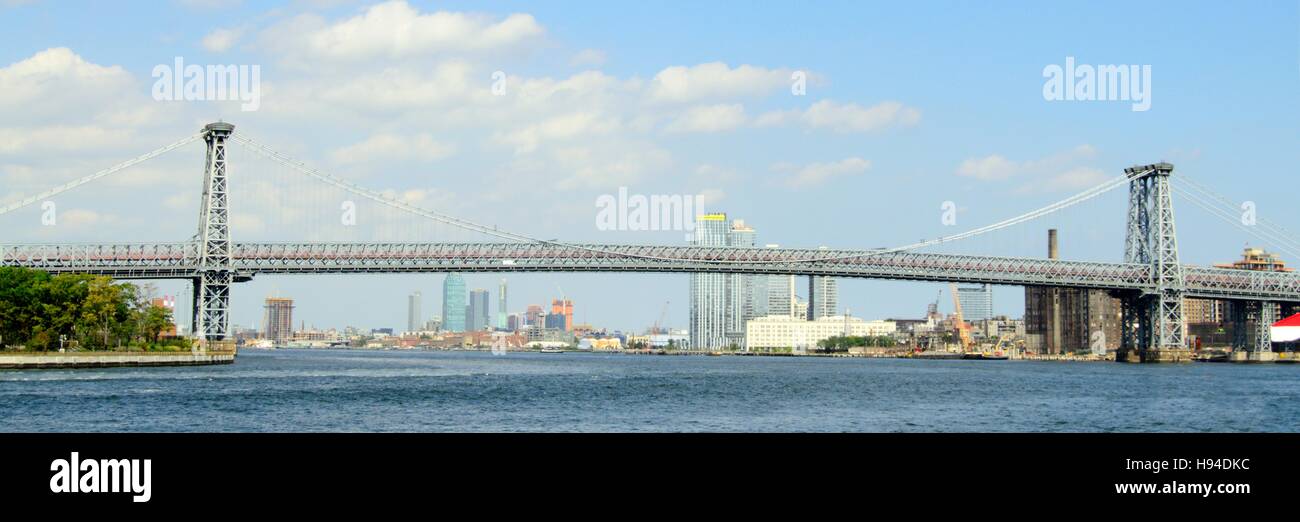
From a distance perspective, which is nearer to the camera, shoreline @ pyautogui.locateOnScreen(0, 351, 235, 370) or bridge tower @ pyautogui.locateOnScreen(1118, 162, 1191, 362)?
shoreline @ pyautogui.locateOnScreen(0, 351, 235, 370)

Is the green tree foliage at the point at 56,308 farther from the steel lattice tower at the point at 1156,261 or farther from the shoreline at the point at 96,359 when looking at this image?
the steel lattice tower at the point at 1156,261

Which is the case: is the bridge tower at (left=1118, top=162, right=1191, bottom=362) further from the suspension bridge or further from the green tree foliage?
the green tree foliage

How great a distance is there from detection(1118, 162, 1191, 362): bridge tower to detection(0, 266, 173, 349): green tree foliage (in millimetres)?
74248

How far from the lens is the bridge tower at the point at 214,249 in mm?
75438

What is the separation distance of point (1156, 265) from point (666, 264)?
38983 millimetres

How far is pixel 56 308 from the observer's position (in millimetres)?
59531

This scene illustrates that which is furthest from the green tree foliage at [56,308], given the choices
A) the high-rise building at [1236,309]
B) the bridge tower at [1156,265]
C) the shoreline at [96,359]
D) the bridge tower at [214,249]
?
the high-rise building at [1236,309]

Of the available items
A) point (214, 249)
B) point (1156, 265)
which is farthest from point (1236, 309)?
point (214, 249)

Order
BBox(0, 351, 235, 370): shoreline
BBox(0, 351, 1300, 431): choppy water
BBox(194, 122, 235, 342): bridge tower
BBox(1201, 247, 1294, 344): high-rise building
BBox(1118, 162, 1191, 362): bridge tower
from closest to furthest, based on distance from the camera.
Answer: BBox(0, 351, 1300, 431): choppy water
BBox(0, 351, 235, 370): shoreline
BBox(194, 122, 235, 342): bridge tower
BBox(1118, 162, 1191, 362): bridge tower
BBox(1201, 247, 1294, 344): high-rise building

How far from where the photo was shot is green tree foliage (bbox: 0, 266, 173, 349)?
197 feet

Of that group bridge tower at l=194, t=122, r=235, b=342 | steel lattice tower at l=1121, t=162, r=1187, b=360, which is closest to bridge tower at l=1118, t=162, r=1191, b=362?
steel lattice tower at l=1121, t=162, r=1187, b=360

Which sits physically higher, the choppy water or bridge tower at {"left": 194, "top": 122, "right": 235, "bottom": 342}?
bridge tower at {"left": 194, "top": 122, "right": 235, "bottom": 342}
